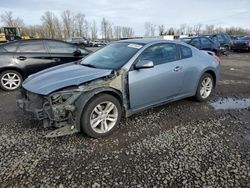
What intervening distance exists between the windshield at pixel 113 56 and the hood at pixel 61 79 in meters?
Result: 0.25

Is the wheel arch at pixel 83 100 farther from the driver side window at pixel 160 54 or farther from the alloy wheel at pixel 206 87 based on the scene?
the alloy wheel at pixel 206 87

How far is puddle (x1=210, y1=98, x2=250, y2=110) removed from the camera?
A: 480 centimetres

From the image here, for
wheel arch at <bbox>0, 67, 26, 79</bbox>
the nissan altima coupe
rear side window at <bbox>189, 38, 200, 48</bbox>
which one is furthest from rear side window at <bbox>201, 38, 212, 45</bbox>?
wheel arch at <bbox>0, 67, 26, 79</bbox>

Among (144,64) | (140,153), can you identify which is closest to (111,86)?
(144,64)

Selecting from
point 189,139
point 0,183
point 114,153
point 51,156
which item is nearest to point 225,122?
point 189,139

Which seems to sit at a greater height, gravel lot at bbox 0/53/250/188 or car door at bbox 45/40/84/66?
car door at bbox 45/40/84/66

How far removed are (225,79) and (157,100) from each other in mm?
4586

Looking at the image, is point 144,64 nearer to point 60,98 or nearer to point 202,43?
point 60,98

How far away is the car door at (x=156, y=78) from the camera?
3721mm

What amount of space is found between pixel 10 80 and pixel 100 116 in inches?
164

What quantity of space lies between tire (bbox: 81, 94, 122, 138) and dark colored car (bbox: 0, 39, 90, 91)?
348 cm

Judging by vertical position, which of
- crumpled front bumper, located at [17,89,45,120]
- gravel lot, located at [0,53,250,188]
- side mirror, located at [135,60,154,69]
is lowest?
gravel lot, located at [0,53,250,188]

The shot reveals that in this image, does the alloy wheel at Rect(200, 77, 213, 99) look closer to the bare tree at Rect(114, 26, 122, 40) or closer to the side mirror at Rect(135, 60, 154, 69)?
the side mirror at Rect(135, 60, 154, 69)

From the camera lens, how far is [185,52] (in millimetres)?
4586
